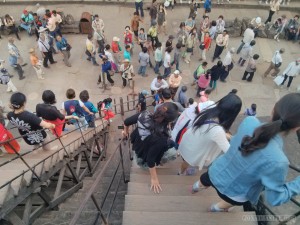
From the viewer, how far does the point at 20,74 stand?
10945 mm

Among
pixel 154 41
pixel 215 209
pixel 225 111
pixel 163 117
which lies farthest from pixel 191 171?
pixel 154 41

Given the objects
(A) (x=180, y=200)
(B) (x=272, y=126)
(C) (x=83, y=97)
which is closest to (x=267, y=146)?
(B) (x=272, y=126)

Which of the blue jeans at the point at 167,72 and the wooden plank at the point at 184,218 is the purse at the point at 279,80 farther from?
the wooden plank at the point at 184,218

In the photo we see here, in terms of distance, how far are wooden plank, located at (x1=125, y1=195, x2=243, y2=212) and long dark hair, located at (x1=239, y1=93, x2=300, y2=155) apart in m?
1.85

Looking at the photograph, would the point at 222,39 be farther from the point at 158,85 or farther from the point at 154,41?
the point at 158,85

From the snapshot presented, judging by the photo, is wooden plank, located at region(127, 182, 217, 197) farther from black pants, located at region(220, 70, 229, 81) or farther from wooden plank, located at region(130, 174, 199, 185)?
black pants, located at region(220, 70, 229, 81)

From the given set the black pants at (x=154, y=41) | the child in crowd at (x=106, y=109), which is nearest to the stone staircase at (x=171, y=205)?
the child in crowd at (x=106, y=109)

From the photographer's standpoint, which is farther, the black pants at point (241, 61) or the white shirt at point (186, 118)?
the black pants at point (241, 61)

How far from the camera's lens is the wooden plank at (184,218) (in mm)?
3764

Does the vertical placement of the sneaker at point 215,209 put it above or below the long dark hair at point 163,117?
below

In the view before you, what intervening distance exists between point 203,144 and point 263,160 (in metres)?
1.37

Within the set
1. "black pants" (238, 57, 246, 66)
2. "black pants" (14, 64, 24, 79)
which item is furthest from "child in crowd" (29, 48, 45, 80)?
"black pants" (238, 57, 246, 66)

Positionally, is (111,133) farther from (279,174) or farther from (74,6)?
(74,6)

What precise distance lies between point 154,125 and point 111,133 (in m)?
5.35
